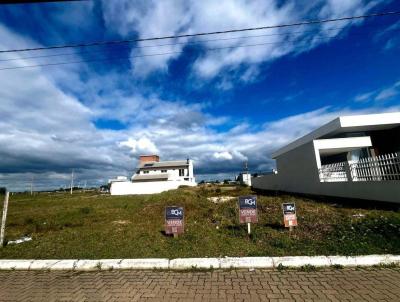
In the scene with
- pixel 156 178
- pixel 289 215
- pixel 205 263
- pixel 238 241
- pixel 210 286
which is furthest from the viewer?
pixel 156 178

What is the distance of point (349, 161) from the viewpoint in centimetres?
1203

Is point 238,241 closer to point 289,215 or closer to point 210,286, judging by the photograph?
point 289,215

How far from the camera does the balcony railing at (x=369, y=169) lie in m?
9.07

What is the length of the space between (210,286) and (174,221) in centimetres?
330

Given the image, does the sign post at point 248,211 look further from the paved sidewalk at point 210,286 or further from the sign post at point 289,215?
the paved sidewalk at point 210,286

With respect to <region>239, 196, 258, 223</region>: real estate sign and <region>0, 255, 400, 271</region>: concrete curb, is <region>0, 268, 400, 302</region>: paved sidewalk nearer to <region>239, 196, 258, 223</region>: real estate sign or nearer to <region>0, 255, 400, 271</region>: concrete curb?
<region>0, 255, 400, 271</region>: concrete curb

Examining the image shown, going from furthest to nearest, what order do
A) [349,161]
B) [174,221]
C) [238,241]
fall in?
1. [349,161]
2. [174,221]
3. [238,241]

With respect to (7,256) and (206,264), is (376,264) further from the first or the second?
(7,256)

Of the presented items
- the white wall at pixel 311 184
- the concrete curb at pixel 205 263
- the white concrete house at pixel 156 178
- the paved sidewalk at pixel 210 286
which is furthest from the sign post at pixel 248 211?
the white concrete house at pixel 156 178

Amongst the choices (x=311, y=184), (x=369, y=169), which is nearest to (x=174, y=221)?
(x=369, y=169)

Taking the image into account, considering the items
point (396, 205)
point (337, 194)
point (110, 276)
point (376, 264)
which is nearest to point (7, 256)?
point (110, 276)

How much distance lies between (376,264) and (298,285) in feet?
5.96

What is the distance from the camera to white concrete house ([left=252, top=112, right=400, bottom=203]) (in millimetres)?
9859

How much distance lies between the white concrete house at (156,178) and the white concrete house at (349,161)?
68.8 ft
